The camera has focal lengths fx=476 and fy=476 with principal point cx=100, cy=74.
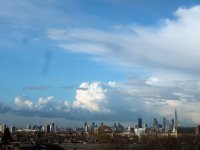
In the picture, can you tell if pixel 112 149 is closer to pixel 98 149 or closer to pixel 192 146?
pixel 98 149

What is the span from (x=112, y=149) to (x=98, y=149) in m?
4.66

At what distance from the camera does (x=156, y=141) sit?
153000mm

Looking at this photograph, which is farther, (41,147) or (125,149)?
(125,149)

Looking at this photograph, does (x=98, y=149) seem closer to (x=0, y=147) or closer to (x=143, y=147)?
(x=143, y=147)

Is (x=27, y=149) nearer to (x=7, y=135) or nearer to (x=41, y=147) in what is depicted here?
(x=41, y=147)

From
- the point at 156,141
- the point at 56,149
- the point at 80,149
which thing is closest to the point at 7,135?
the point at 80,149

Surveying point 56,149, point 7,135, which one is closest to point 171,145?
point 7,135

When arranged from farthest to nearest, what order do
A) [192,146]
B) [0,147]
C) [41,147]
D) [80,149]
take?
[80,149], [192,146], [0,147], [41,147]

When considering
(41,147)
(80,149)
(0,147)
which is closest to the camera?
(41,147)

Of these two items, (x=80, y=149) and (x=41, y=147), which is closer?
(x=41, y=147)

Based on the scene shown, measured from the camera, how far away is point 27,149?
277 feet

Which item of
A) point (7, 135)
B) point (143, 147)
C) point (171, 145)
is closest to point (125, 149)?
point (143, 147)

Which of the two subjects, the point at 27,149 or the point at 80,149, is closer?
the point at 27,149

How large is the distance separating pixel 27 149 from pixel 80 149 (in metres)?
76.7
